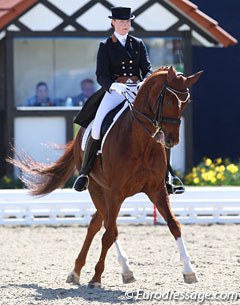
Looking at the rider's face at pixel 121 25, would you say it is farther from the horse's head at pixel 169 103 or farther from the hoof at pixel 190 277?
the hoof at pixel 190 277

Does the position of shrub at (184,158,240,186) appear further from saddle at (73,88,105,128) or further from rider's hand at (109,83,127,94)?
rider's hand at (109,83,127,94)

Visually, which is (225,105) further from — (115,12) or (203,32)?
(115,12)

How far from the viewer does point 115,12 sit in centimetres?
837

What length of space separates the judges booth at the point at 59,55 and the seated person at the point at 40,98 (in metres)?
0.02

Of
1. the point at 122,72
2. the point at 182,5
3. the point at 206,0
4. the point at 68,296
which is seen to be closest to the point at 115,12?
the point at 122,72

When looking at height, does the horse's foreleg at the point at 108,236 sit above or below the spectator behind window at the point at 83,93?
below

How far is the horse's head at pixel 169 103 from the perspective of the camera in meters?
7.40

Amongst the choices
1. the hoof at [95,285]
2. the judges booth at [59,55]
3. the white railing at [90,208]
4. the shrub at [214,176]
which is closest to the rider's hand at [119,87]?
the hoof at [95,285]

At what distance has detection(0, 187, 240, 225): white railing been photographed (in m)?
12.5

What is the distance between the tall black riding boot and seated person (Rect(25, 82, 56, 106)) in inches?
275

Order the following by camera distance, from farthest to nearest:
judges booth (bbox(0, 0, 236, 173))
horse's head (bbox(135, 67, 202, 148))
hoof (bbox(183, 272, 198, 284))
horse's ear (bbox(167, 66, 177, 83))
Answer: judges booth (bbox(0, 0, 236, 173)), hoof (bbox(183, 272, 198, 284)), horse's ear (bbox(167, 66, 177, 83)), horse's head (bbox(135, 67, 202, 148))

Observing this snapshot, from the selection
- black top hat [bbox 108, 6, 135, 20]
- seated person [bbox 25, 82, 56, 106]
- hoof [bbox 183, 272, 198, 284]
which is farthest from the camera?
seated person [bbox 25, 82, 56, 106]

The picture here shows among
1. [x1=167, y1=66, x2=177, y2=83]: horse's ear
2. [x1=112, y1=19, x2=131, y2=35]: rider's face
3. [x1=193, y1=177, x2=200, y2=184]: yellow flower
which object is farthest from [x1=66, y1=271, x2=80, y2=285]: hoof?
[x1=193, y1=177, x2=200, y2=184]: yellow flower

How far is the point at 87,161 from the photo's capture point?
→ 8.59 meters
